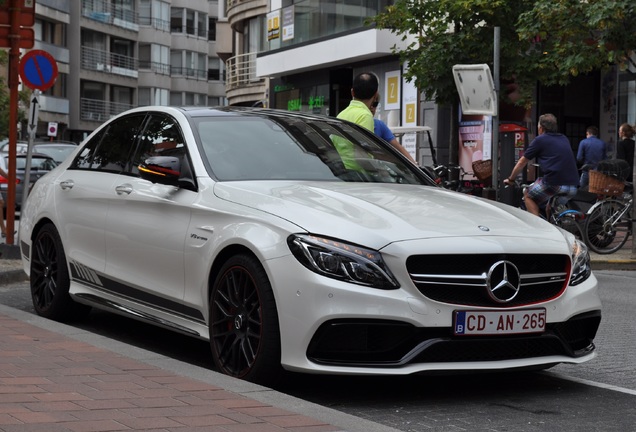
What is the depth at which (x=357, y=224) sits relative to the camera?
605 centimetres

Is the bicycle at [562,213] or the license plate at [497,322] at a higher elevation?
the bicycle at [562,213]

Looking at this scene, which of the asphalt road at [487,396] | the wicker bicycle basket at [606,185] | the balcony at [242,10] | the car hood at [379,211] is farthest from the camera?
the balcony at [242,10]

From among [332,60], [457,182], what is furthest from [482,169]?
[332,60]

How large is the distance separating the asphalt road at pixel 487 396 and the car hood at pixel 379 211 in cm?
82

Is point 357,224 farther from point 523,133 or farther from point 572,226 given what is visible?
point 523,133

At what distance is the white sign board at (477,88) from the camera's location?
58.9ft

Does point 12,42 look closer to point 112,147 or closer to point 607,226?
point 112,147

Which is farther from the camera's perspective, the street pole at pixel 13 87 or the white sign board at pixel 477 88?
the white sign board at pixel 477 88

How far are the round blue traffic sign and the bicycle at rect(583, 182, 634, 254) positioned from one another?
7346 millimetres

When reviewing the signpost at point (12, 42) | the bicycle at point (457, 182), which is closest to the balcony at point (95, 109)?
the bicycle at point (457, 182)

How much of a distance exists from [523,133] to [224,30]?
31841mm

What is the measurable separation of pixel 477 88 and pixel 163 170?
11.6m

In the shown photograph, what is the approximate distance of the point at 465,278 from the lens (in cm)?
599

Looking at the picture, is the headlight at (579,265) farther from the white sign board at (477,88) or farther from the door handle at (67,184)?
the white sign board at (477,88)
